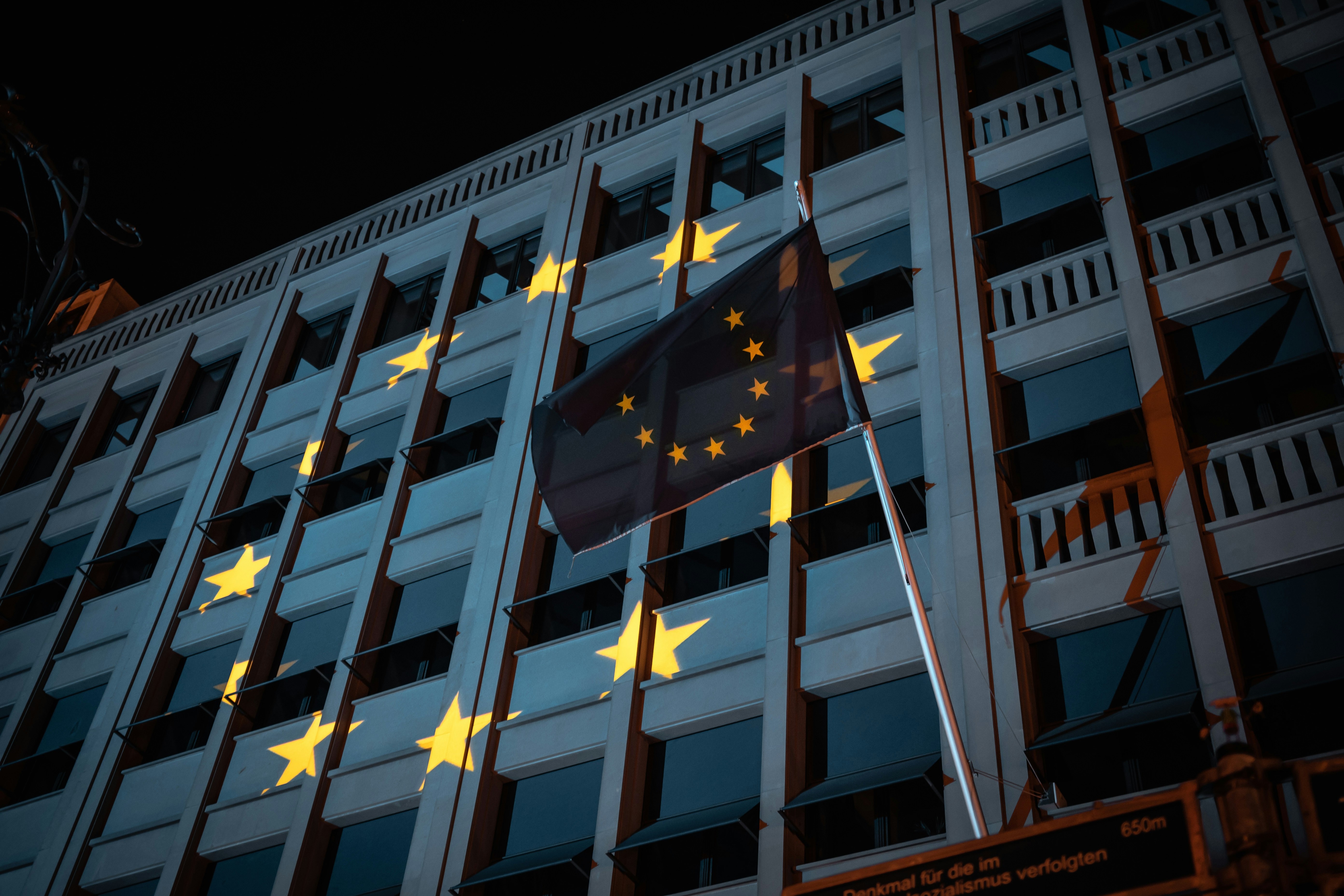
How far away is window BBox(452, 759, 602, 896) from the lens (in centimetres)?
1642

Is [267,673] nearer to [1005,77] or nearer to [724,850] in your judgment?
[724,850]

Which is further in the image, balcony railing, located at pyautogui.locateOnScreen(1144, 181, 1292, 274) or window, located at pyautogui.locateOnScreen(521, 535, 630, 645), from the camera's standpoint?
window, located at pyautogui.locateOnScreen(521, 535, 630, 645)

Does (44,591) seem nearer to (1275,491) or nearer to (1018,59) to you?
(1018,59)

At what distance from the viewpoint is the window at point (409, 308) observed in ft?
87.3

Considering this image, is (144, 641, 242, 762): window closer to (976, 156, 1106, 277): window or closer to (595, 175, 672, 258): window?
(595, 175, 672, 258): window

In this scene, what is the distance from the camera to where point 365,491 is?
77.5ft

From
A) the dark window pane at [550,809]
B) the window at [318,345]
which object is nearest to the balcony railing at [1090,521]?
the dark window pane at [550,809]

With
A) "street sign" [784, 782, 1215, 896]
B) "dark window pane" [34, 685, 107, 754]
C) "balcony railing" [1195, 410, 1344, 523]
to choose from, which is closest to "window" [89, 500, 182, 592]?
"dark window pane" [34, 685, 107, 754]

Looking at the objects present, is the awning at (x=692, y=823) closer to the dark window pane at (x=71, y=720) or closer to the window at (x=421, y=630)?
the window at (x=421, y=630)

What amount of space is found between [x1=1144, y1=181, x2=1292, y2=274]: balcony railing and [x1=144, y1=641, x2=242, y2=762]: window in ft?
56.6

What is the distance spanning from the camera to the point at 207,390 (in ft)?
96.4

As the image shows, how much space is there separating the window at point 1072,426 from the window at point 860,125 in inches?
276

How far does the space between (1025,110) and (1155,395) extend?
7.53 m

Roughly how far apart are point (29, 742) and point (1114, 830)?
73.9 feet
